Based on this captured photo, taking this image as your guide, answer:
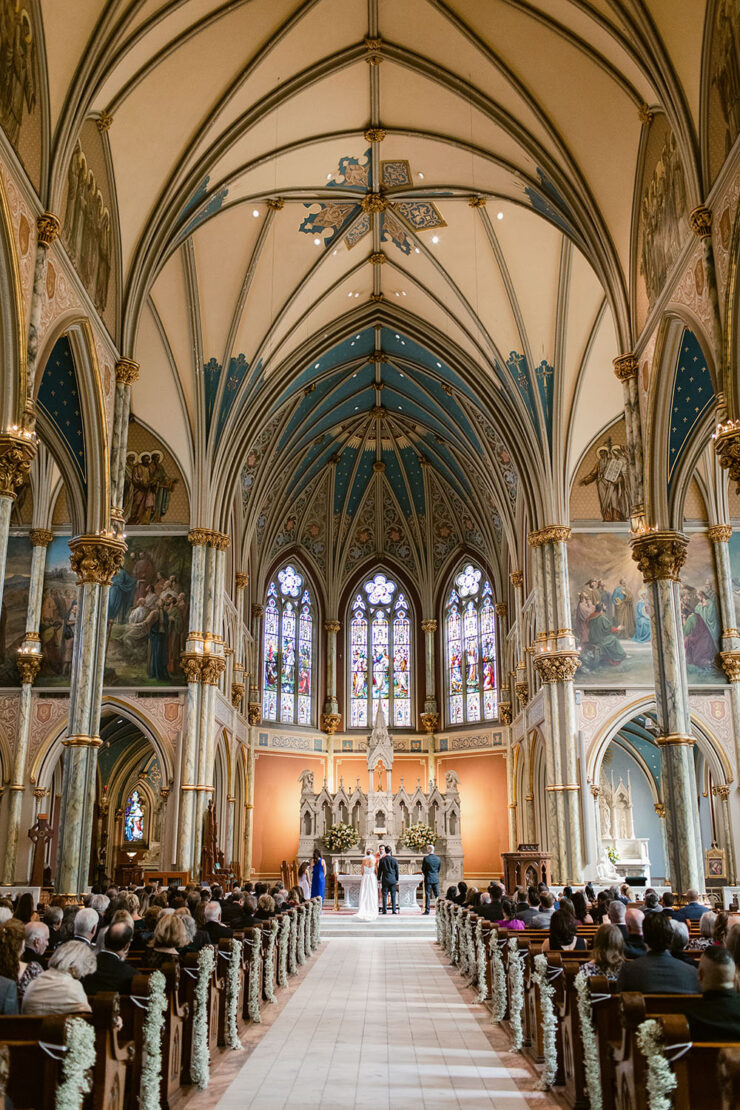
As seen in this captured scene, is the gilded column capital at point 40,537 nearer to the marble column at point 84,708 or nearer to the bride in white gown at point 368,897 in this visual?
the marble column at point 84,708

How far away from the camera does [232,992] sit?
10.2 m

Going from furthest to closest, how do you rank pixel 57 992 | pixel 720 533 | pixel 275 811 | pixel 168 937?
pixel 275 811 → pixel 720 533 → pixel 168 937 → pixel 57 992

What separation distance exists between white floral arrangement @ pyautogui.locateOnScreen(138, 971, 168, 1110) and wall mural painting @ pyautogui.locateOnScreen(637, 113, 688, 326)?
13158 mm

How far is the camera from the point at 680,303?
15852 mm

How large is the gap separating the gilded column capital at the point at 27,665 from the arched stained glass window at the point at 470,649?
18.1 meters

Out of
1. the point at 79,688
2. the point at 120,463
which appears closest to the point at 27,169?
the point at 120,463

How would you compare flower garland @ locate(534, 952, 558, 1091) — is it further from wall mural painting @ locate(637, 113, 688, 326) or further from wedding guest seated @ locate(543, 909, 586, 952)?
wall mural painting @ locate(637, 113, 688, 326)

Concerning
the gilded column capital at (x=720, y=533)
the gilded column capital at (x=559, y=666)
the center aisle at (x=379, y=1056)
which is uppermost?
the gilded column capital at (x=720, y=533)

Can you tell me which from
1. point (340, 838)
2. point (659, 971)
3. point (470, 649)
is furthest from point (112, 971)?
point (470, 649)

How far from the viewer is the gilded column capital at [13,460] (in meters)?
12.9

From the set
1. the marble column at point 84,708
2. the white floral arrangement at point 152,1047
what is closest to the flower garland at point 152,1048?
the white floral arrangement at point 152,1047

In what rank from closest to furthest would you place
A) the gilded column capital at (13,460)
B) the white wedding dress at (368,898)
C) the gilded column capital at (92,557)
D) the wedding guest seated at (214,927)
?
the wedding guest seated at (214,927) < the gilded column capital at (13,460) < the gilded column capital at (92,557) < the white wedding dress at (368,898)

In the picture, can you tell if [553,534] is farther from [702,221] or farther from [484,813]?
[484,813]

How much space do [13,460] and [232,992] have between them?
683cm
